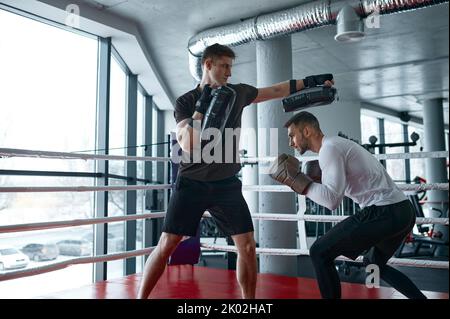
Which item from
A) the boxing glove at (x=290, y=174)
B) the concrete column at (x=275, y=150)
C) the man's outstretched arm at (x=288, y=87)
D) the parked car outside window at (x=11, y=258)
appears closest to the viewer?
the boxing glove at (x=290, y=174)

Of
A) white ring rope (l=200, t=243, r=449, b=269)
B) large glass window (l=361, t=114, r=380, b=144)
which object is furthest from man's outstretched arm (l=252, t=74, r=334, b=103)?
large glass window (l=361, t=114, r=380, b=144)

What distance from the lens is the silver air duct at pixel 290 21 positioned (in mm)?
3342

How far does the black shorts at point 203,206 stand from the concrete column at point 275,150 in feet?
5.81

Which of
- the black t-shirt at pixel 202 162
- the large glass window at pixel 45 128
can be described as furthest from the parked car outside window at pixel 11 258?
the black t-shirt at pixel 202 162

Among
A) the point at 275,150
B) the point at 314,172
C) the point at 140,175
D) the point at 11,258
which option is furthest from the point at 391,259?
the point at 140,175

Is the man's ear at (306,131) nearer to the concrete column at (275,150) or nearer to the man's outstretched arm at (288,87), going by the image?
the man's outstretched arm at (288,87)

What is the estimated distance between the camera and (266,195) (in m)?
3.94

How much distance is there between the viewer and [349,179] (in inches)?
72.0

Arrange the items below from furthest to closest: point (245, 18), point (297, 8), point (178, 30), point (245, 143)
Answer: point (245, 143), point (178, 30), point (245, 18), point (297, 8)

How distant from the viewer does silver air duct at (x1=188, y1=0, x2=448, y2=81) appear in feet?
11.0

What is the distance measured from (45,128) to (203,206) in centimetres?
218

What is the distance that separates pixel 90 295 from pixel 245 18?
3080 mm

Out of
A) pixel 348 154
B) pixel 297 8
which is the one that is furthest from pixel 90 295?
pixel 297 8
